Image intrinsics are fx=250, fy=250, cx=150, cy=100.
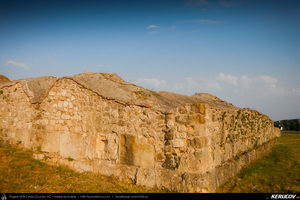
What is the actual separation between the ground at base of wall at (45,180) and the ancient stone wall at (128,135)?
1.17 ft

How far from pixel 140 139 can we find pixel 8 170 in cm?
430

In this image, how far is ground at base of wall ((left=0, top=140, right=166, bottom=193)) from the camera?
266 inches

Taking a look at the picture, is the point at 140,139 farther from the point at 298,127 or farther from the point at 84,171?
the point at 298,127

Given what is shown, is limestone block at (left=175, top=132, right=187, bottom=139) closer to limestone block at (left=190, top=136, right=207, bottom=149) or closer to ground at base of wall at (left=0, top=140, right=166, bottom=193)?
limestone block at (left=190, top=136, right=207, bottom=149)

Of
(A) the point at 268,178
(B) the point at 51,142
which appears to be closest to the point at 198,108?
(A) the point at 268,178

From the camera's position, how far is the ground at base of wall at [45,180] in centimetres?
675

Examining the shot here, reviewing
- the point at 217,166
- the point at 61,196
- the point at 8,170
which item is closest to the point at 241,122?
the point at 217,166

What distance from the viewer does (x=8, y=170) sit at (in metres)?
7.91

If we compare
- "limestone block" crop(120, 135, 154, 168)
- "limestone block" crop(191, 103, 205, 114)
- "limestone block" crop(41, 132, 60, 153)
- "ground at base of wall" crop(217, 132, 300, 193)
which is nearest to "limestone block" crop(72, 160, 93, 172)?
"limestone block" crop(41, 132, 60, 153)

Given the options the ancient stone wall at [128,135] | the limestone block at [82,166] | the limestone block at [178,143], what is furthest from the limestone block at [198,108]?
the limestone block at [82,166]

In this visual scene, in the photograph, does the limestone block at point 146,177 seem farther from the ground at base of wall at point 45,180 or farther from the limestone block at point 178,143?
the limestone block at point 178,143

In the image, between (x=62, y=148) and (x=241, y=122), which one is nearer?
(x=62, y=148)

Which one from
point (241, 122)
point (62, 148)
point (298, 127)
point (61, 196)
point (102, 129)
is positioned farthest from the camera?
point (298, 127)

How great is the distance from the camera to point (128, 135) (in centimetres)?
805
